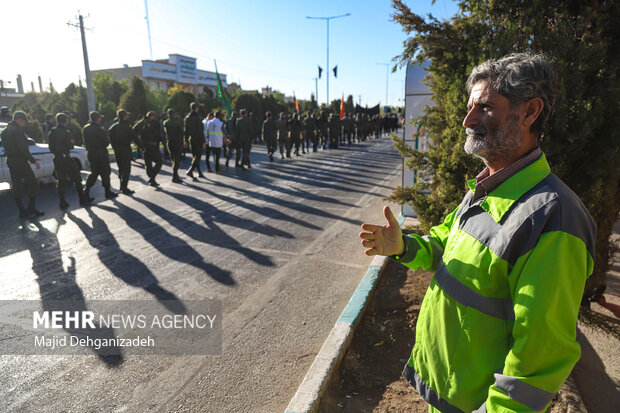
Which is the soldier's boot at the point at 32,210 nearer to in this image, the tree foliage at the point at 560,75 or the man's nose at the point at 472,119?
the tree foliage at the point at 560,75

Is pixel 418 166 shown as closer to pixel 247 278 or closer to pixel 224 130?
pixel 247 278

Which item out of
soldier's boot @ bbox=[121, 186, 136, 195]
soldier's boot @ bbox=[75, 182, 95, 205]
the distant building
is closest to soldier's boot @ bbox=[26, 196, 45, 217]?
soldier's boot @ bbox=[75, 182, 95, 205]

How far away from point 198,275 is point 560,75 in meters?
4.07

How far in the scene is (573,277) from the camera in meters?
1.17

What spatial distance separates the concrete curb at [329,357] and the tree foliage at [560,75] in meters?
1.20

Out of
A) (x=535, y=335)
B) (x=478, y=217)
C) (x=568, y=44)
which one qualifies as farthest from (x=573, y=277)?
(x=568, y=44)

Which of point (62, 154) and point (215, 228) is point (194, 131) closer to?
point (62, 154)

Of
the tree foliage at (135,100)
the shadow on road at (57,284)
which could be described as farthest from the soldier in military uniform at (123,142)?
the tree foliage at (135,100)

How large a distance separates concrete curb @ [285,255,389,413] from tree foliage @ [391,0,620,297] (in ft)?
3.94

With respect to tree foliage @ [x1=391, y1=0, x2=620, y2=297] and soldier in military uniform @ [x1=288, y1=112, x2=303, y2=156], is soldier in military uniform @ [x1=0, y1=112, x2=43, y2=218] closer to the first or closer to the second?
tree foliage @ [x1=391, y1=0, x2=620, y2=297]

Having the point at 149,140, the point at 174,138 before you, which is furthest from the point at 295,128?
the point at 149,140

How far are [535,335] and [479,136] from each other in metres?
0.72

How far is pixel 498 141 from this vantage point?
56.9 inches

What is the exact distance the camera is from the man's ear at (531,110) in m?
1.39
